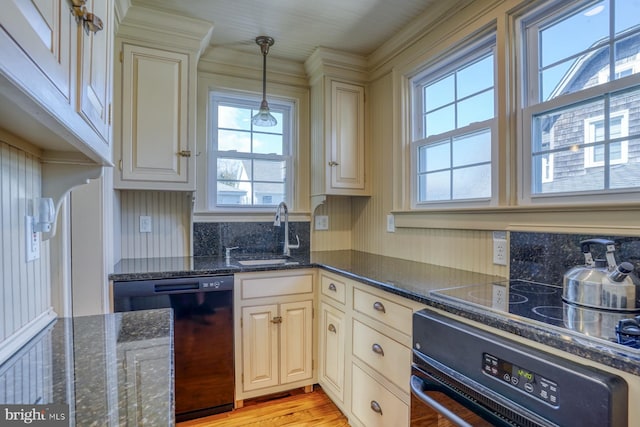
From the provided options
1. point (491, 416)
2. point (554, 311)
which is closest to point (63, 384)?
point (491, 416)

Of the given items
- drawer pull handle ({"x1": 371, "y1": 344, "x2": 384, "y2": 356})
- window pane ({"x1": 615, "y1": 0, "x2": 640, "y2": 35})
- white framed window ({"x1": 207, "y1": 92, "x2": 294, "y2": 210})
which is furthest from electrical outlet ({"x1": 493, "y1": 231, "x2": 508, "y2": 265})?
white framed window ({"x1": 207, "y1": 92, "x2": 294, "y2": 210})

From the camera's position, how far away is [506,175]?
167 cm

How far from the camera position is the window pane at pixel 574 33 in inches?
55.0

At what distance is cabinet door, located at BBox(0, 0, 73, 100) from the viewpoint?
15.9 inches

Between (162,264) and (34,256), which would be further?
(162,264)

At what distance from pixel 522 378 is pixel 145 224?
7.46 ft

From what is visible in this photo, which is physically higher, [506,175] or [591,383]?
[506,175]

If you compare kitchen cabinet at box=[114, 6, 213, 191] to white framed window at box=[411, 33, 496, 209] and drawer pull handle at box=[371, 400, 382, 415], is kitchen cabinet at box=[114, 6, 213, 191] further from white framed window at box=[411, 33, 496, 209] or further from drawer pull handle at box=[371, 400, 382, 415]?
drawer pull handle at box=[371, 400, 382, 415]

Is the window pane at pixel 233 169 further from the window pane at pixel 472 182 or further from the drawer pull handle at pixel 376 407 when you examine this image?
the drawer pull handle at pixel 376 407

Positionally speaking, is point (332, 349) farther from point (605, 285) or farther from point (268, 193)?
point (605, 285)

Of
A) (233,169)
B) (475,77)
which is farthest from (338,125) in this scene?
(475,77)

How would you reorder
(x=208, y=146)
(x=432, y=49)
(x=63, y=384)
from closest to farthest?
(x=63, y=384) < (x=432, y=49) < (x=208, y=146)

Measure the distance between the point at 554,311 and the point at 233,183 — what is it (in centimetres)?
216

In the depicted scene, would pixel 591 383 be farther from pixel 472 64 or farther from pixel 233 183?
pixel 233 183
